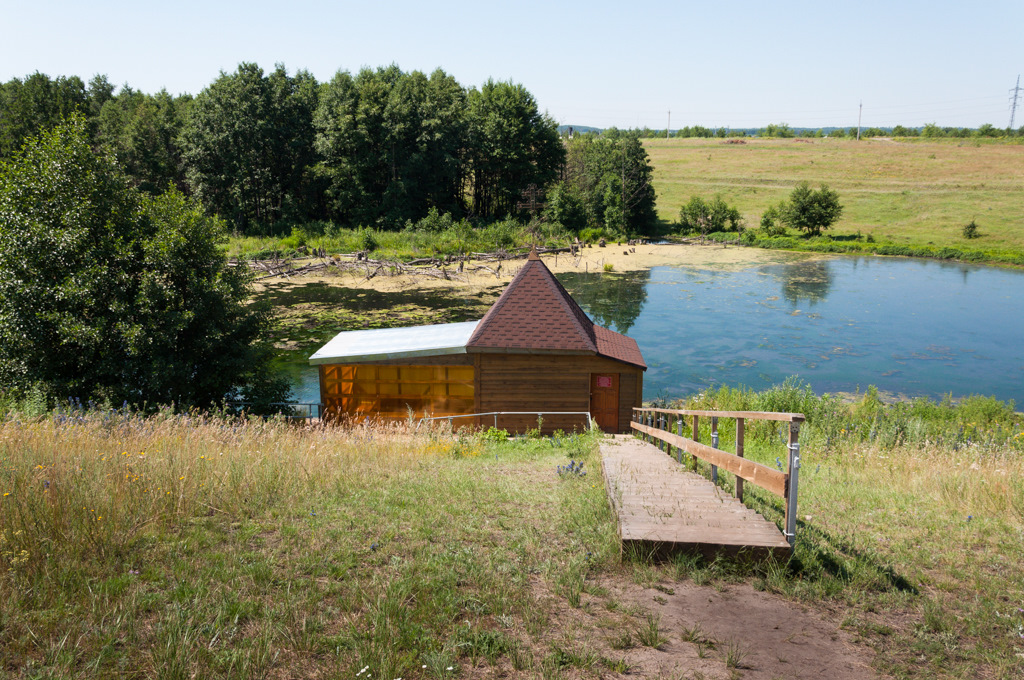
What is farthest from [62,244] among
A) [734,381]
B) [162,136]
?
[162,136]

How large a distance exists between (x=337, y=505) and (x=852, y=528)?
17.5 ft

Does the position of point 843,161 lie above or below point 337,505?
above

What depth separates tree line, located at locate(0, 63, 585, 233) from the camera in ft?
200

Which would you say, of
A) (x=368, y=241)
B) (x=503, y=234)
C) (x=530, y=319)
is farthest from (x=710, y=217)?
(x=530, y=319)

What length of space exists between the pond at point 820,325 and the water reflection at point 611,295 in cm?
9

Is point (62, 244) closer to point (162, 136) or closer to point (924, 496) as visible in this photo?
point (924, 496)

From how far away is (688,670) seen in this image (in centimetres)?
400

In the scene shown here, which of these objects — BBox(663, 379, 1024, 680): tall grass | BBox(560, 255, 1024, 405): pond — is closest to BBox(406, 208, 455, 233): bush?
BBox(560, 255, 1024, 405): pond

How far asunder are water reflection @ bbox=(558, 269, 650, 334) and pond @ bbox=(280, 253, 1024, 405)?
0.09m

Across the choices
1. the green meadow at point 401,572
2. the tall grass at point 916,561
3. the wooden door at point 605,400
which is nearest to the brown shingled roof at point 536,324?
the wooden door at point 605,400

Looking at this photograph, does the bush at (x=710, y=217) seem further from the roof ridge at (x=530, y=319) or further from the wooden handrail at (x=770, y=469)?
the wooden handrail at (x=770, y=469)

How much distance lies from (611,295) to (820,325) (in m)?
13.8

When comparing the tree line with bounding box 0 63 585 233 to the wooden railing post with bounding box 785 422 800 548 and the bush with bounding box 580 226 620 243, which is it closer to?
the bush with bounding box 580 226 620 243

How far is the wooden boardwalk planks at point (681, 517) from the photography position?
541 centimetres
